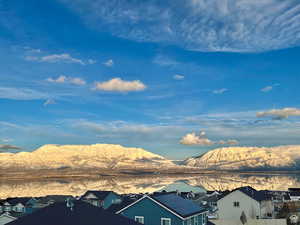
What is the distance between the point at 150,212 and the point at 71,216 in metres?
11.9

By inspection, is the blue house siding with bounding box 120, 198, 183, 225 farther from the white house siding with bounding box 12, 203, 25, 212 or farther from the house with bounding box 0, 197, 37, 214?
the white house siding with bounding box 12, 203, 25, 212

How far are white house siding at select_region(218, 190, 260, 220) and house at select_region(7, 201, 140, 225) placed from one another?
32.3 meters

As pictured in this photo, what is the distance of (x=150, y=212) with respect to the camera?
27.9m

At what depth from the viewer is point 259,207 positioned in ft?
153

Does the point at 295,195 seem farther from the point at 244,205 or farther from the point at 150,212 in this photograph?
the point at 150,212

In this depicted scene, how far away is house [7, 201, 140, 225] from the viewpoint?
16.6 metres

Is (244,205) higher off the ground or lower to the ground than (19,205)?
higher

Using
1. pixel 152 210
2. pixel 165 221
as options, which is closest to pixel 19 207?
pixel 152 210

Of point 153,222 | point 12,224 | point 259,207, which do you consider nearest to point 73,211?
point 12,224

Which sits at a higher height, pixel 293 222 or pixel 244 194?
pixel 244 194

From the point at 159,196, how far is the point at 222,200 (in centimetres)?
2215

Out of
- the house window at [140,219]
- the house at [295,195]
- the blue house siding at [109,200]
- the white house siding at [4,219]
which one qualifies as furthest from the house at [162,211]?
the house at [295,195]

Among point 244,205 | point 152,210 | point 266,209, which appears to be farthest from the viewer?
point 266,209

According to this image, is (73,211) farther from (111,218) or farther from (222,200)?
(222,200)
